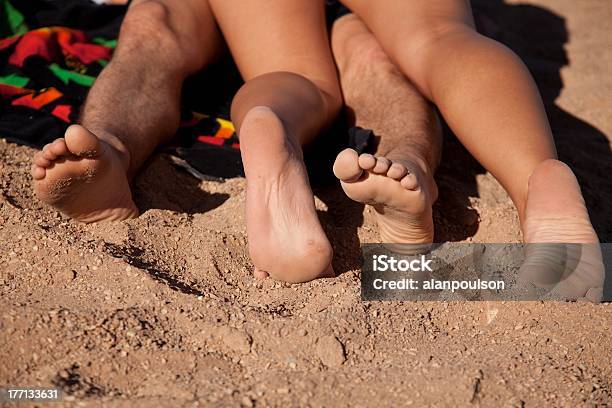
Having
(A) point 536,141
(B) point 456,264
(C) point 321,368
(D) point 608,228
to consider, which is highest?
(A) point 536,141

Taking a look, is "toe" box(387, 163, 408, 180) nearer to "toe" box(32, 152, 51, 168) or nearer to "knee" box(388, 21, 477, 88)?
"knee" box(388, 21, 477, 88)

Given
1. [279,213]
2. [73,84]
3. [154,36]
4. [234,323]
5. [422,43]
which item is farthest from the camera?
[73,84]

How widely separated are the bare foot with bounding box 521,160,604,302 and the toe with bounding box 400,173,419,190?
0.25 meters

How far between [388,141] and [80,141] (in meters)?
0.73

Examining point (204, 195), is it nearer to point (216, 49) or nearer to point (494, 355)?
point (216, 49)

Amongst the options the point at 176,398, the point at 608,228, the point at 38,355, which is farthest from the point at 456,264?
the point at 38,355

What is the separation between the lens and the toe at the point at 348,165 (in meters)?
1.36

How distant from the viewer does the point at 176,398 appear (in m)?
1.15

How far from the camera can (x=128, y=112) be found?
180cm

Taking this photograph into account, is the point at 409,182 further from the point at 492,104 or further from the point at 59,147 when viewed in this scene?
the point at 59,147

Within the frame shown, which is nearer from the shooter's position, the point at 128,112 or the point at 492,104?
the point at 492,104

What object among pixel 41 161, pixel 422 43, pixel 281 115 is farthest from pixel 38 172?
pixel 422 43

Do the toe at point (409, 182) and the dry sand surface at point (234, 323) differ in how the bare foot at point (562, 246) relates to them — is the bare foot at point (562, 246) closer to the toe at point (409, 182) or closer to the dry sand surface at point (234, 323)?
the dry sand surface at point (234, 323)

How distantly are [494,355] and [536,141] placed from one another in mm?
487
